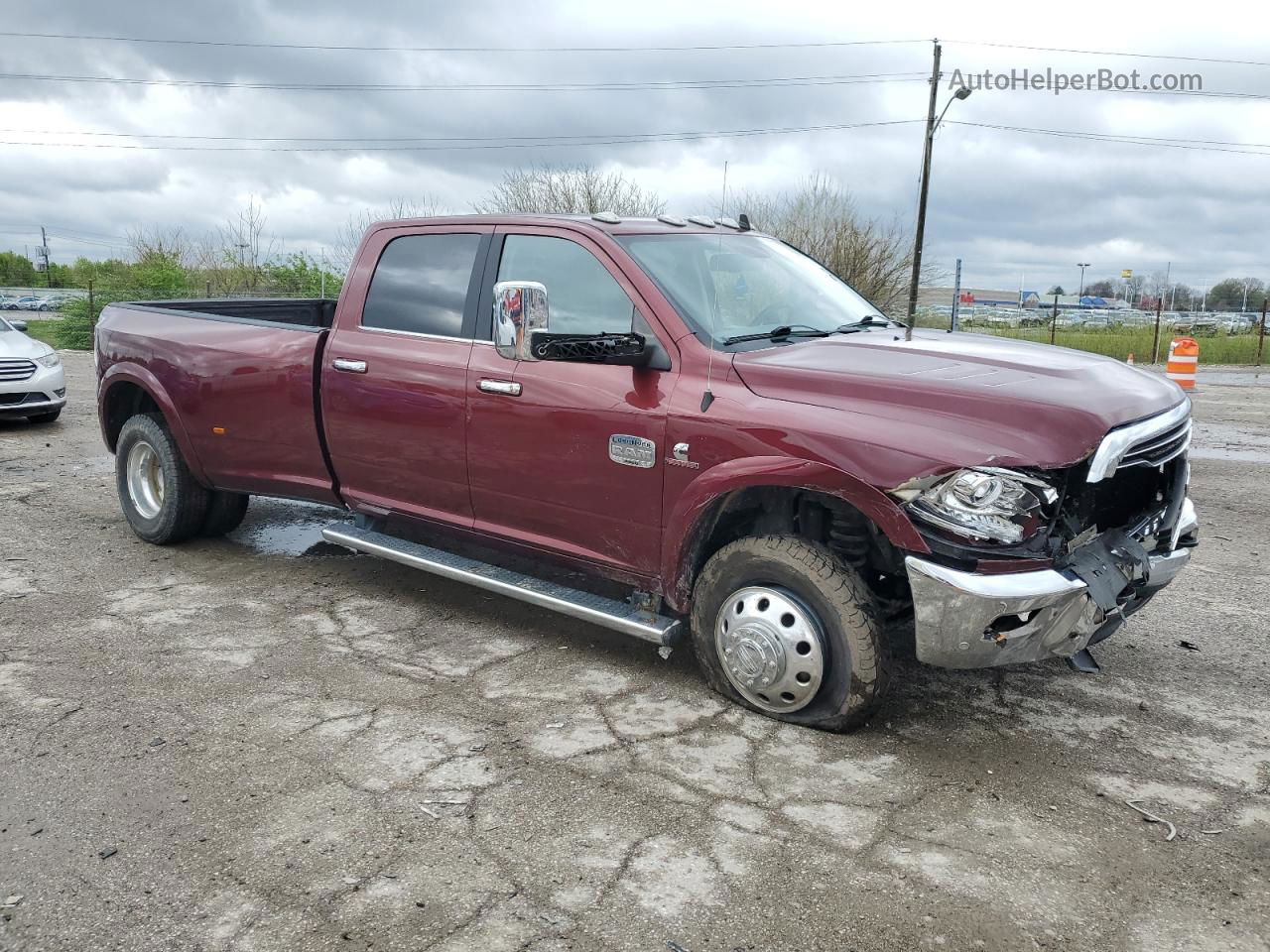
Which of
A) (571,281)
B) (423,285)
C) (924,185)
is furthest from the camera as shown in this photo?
(924,185)

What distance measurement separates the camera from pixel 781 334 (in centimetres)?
441

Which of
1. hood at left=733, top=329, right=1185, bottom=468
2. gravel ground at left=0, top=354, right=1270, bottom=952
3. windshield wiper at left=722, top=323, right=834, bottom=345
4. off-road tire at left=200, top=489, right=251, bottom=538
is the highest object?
windshield wiper at left=722, top=323, right=834, bottom=345

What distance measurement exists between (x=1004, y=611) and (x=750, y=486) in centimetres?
99

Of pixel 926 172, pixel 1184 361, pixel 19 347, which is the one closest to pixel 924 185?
pixel 926 172

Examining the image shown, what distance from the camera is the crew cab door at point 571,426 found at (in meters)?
4.15

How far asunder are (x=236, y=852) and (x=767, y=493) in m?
2.17

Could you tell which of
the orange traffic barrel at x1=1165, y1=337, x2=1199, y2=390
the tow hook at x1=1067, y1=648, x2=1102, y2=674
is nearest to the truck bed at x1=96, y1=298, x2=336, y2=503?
the tow hook at x1=1067, y1=648, x2=1102, y2=674

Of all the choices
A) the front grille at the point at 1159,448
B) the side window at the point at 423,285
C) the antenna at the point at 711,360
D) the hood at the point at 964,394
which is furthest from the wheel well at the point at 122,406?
the front grille at the point at 1159,448

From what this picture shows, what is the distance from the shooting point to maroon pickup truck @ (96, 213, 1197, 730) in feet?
11.3

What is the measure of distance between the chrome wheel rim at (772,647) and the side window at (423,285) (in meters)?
1.92

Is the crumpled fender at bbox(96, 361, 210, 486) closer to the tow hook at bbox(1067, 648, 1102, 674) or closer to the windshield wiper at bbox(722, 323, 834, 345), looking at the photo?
the windshield wiper at bbox(722, 323, 834, 345)

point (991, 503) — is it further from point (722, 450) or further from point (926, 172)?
point (926, 172)

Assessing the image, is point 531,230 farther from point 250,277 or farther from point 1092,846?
point 250,277

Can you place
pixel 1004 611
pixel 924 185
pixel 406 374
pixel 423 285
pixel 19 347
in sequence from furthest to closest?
pixel 924 185, pixel 19 347, pixel 423 285, pixel 406 374, pixel 1004 611
